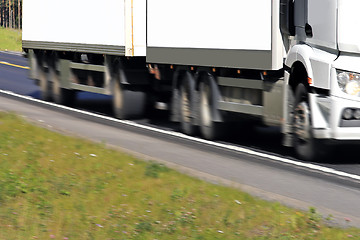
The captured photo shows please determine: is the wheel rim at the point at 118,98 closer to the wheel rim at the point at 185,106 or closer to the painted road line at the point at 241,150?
the painted road line at the point at 241,150

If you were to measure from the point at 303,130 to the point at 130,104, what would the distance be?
7158mm

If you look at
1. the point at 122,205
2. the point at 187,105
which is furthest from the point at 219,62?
the point at 122,205

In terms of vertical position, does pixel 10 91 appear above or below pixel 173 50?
below

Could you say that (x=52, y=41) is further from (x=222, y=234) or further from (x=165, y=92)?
(x=222, y=234)

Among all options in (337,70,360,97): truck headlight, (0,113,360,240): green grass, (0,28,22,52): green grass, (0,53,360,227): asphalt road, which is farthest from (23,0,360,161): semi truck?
(0,28,22,52): green grass

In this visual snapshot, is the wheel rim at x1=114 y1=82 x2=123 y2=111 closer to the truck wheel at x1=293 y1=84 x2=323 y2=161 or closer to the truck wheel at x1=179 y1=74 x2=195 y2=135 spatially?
the truck wheel at x1=179 y1=74 x2=195 y2=135

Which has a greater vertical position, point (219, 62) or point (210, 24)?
point (210, 24)

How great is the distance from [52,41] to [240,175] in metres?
13.2

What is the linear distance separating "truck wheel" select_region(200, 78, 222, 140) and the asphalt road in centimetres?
28

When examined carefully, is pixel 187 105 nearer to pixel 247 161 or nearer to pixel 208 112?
pixel 208 112

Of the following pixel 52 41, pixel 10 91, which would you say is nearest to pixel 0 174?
pixel 52 41

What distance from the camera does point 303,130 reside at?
13.1 metres

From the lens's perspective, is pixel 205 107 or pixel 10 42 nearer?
pixel 205 107

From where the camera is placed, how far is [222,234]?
7.95 meters
